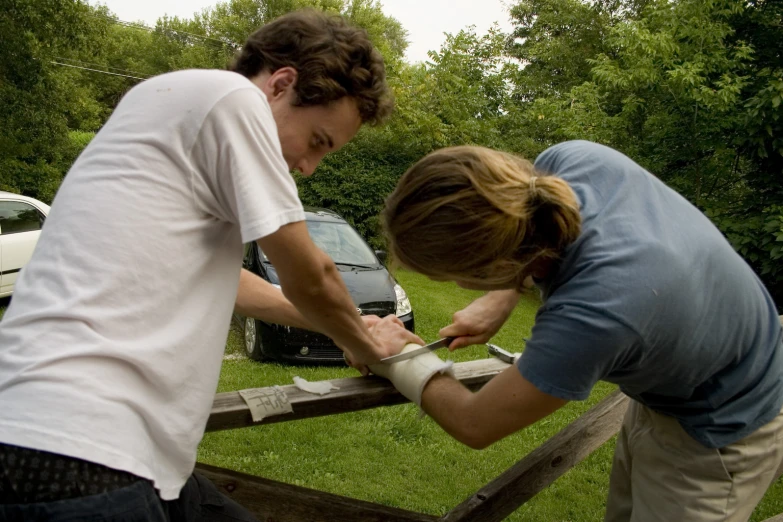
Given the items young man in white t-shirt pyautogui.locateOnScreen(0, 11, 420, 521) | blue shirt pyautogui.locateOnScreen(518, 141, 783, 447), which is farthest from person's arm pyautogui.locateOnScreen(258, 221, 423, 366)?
blue shirt pyautogui.locateOnScreen(518, 141, 783, 447)

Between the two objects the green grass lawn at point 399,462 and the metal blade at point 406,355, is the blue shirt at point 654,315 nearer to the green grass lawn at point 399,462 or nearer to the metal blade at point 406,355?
the metal blade at point 406,355

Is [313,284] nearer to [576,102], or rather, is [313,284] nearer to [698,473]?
[698,473]

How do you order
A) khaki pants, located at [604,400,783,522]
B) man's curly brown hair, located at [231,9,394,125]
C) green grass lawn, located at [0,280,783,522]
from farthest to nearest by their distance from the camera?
green grass lawn, located at [0,280,783,522] < khaki pants, located at [604,400,783,522] < man's curly brown hair, located at [231,9,394,125]

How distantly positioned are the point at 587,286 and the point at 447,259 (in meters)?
0.32

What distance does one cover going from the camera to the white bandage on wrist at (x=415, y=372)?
1.79 m

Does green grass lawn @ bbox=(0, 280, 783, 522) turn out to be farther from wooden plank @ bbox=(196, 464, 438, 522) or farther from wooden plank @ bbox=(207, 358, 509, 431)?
wooden plank @ bbox=(207, 358, 509, 431)

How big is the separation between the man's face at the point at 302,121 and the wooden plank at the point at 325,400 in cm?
69

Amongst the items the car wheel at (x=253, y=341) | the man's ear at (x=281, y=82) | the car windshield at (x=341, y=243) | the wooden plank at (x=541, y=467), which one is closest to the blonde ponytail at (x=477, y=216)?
the man's ear at (x=281, y=82)

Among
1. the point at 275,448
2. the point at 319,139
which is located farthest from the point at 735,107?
the point at 319,139

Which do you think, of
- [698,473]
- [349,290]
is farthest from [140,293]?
[349,290]

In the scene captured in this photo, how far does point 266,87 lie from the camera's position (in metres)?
1.68

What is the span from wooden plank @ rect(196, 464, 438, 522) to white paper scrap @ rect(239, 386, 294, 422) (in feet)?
1.49

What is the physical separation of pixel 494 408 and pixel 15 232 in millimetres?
8821

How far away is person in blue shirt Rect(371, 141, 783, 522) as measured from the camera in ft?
4.63
